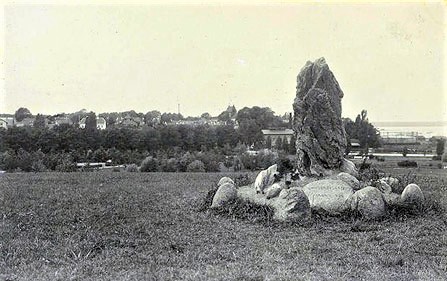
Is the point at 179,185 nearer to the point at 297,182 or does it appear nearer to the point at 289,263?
the point at 297,182

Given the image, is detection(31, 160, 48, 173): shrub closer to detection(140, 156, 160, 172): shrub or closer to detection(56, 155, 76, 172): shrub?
detection(56, 155, 76, 172): shrub

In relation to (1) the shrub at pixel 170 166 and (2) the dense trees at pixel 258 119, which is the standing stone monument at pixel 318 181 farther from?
(2) the dense trees at pixel 258 119

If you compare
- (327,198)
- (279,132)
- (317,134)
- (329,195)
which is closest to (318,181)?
(329,195)

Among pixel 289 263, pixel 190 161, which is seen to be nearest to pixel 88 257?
pixel 289 263

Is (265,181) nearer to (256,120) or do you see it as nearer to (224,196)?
(224,196)

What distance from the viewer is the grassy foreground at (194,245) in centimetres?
787

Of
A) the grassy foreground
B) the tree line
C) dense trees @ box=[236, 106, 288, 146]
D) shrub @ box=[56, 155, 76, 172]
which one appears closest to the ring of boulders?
the grassy foreground

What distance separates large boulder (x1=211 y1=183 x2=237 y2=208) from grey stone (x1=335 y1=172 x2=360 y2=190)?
3.47m

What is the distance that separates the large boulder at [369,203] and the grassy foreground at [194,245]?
37 centimetres

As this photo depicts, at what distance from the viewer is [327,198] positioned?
13.2m

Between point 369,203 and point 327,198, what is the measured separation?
4.00 ft

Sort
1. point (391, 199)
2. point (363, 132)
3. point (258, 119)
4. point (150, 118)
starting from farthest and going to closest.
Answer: point (150, 118) → point (258, 119) → point (363, 132) → point (391, 199)

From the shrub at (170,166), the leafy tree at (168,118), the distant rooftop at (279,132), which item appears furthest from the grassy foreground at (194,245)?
the leafy tree at (168,118)

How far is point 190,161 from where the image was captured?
32.3 metres
